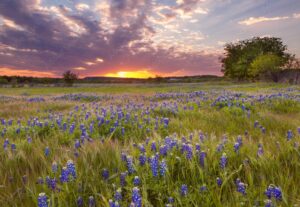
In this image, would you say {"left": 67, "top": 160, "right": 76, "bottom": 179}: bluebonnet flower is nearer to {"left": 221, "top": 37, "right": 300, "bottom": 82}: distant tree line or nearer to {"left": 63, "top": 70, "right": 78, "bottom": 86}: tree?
{"left": 221, "top": 37, "right": 300, "bottom": 82}: distant tree line

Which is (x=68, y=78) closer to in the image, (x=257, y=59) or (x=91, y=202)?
(x=257, y=59)

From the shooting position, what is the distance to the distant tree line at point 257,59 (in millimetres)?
54938

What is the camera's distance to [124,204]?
1.81 meters

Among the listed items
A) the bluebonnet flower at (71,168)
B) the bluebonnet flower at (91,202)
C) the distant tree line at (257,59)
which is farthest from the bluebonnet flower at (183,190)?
the distant tree line at (257,59)

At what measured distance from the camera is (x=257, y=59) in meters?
61.0

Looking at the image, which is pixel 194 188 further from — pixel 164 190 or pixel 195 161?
pixel 195 161

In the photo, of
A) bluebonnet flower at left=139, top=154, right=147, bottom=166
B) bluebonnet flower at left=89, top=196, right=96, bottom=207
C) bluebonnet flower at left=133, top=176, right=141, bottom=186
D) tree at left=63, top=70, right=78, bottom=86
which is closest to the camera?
bluebonnet flower at left=89, top=196, right=96, bottom=207

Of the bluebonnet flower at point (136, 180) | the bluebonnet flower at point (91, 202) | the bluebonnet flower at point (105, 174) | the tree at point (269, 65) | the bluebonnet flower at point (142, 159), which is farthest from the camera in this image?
the tree at point (269, 65)

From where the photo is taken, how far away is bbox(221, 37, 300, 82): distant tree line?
5494 centimetres

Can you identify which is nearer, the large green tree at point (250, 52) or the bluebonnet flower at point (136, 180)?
the bluebonnet flower at point (136, 180)

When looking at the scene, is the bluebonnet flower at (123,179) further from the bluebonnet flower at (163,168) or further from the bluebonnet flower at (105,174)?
the bluebonnet flower at (163,168)

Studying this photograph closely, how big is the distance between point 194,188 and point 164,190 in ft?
0.96

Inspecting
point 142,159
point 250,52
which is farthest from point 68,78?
point 142,159

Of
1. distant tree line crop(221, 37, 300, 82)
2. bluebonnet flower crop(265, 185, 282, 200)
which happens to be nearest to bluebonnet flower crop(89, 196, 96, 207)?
bluebonnet flower crop(265, 185, 282, 200)
